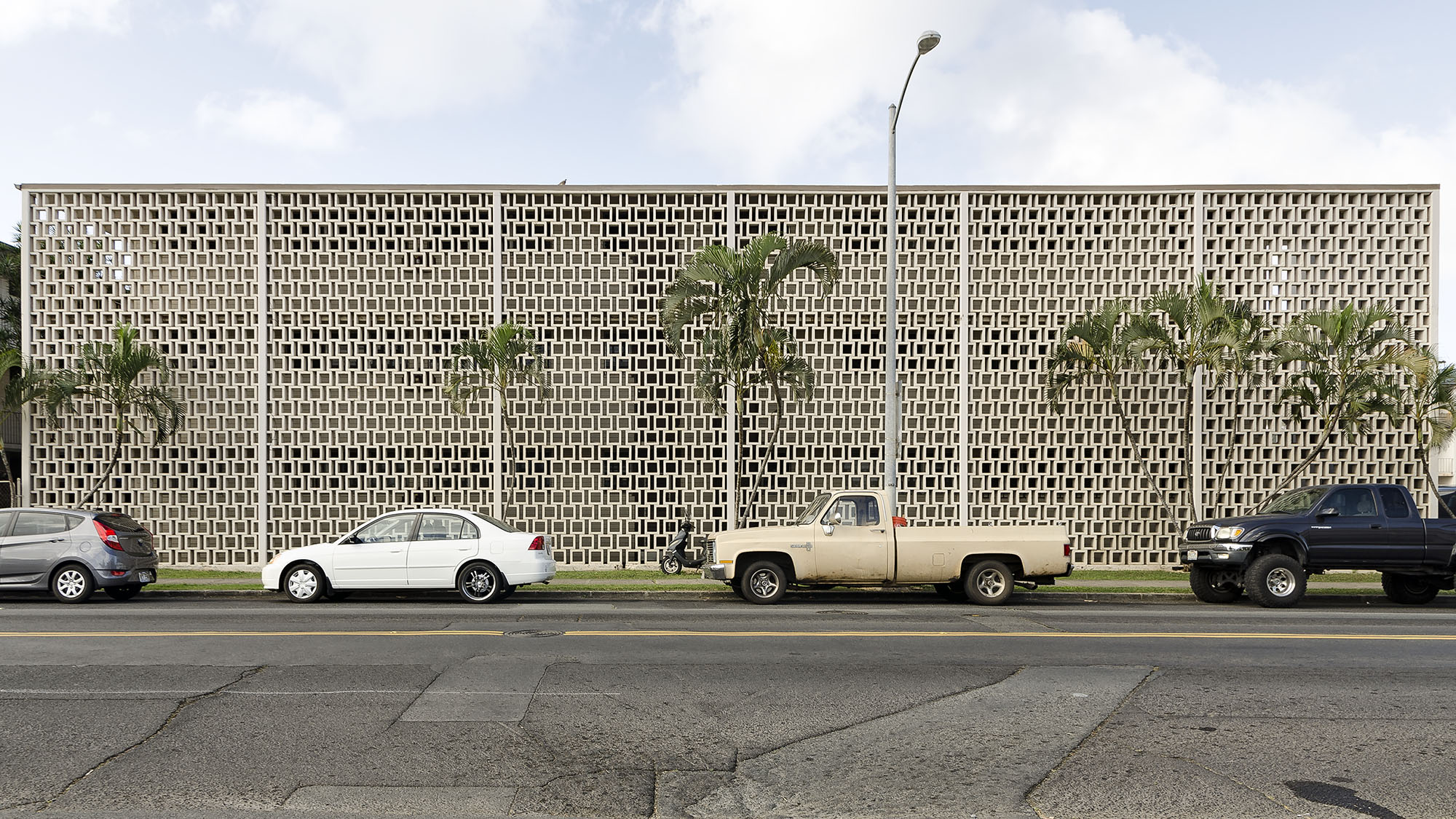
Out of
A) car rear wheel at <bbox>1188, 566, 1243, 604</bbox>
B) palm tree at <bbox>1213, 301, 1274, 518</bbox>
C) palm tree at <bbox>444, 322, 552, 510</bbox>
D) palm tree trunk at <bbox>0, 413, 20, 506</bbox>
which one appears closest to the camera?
car rear wheel at <bbox>1188, 566, 1243, 604</bbox>

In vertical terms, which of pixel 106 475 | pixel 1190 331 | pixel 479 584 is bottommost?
pixel 479 584

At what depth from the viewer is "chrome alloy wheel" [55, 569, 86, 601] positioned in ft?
50.3

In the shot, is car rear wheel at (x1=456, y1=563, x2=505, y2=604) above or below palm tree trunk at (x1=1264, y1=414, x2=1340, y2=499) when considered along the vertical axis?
below

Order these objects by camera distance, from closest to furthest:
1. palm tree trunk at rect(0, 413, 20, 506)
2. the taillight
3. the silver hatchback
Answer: the silver hatchback < the taillight < palm tree trunk at rect(0, 413, 20, 506)

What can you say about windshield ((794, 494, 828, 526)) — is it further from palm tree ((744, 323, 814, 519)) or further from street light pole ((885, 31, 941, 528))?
palm tree ((744, 323, 814, 519))

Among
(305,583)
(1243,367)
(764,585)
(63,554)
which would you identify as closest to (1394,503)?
(1243,367)

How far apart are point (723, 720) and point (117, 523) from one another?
1275 centimetres

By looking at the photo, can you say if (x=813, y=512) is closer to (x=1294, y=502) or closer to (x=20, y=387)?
(x=1294, y=502)

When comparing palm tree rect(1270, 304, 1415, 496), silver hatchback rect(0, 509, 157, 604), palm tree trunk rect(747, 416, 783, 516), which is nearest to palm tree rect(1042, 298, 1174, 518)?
palm tree rect(1270, 304, 1415, 496)

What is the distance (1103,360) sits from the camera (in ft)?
66.7

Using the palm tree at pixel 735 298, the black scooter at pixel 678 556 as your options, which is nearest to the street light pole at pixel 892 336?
the palm tree at pixel 735 298

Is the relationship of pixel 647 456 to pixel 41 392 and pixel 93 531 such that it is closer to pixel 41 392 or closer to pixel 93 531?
pixel 93 531

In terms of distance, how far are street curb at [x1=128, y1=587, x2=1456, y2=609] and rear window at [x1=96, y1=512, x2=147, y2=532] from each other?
1.20 m

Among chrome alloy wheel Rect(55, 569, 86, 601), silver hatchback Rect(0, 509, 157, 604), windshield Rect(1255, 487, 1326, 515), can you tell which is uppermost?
windshield Rect(1255, 487, 1326, 515)
